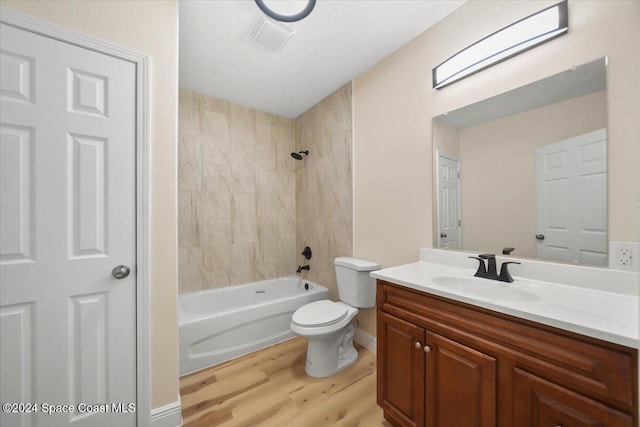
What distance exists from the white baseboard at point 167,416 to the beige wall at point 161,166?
0.03 metres

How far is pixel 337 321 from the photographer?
5.65ft

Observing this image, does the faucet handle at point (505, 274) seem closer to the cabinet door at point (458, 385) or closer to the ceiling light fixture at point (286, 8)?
the cabinet door at point (458, 385)

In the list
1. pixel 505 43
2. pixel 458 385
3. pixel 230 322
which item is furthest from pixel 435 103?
pixel 230 322

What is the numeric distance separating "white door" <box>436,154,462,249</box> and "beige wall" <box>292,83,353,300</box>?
865mm

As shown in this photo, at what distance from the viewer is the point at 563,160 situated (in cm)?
112

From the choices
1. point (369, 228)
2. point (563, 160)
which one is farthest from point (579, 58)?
point (369, 228)

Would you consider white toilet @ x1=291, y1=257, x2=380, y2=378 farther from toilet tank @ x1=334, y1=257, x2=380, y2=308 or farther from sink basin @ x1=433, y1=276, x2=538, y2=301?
sink basin @ x1=433, y1=276, x2=538, y2=301

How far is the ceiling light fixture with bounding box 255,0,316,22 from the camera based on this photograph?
130cm

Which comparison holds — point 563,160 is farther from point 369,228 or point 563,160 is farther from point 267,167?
point 267,167

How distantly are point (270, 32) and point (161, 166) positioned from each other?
114cm

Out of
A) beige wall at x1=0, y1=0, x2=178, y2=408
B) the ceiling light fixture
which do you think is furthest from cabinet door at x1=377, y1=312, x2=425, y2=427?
the ceiling light fixture

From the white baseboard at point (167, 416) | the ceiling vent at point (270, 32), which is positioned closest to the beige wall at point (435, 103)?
the ceiling vent at point (270, 32)

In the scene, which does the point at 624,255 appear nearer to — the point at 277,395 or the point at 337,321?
the point at 337,321

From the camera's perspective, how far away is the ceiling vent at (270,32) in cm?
150
